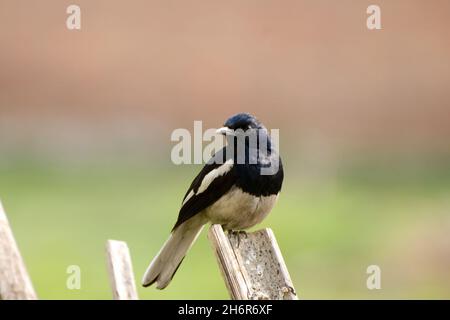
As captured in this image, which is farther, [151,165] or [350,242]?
[151,165]

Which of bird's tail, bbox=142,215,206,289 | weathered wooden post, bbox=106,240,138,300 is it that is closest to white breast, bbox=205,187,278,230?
bird's tail, bbox=142,215,206,289

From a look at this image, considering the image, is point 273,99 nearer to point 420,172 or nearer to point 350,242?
point 420,172

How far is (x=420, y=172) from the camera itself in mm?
12273

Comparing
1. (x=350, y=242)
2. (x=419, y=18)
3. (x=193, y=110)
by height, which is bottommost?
(x=350, y=242)

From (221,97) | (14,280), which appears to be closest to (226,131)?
(14,280)

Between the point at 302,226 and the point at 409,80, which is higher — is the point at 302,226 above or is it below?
below

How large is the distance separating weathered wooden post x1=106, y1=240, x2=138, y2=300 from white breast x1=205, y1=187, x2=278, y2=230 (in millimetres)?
1883

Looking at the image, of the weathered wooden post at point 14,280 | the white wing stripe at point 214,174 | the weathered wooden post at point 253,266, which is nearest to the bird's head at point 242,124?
the white wing stripe at point 214,174

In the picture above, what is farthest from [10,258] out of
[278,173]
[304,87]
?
[304,87]

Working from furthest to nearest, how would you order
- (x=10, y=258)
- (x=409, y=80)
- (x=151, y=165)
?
(x=409, y=80), (x=151, y=165), (x=10, y=258)

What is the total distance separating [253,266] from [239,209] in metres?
0.99

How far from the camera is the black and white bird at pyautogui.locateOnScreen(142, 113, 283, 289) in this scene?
4.88 metres
